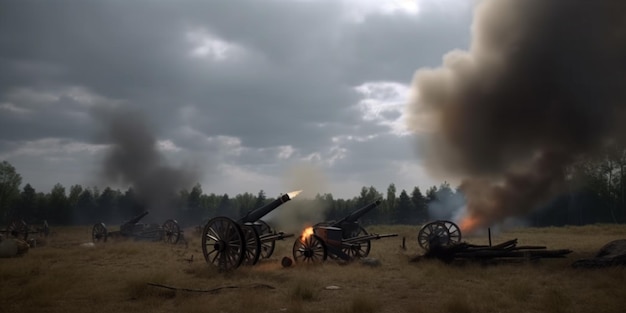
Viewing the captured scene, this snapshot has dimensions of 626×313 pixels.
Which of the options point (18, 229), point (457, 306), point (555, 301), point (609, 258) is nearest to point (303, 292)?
point (457, 306)

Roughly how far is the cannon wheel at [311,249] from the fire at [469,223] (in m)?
→ 9.44

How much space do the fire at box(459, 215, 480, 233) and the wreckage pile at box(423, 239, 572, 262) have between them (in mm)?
6297

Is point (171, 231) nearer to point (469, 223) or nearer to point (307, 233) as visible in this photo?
point (307, 233)

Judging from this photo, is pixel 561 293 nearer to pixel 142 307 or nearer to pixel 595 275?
pixel 595 275

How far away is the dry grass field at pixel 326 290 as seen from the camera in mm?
8156

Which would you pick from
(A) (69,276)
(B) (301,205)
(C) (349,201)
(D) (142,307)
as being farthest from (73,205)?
(D) (142,307)

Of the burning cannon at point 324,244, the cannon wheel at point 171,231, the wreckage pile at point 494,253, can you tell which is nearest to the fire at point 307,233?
the burning cannon at point 324,244

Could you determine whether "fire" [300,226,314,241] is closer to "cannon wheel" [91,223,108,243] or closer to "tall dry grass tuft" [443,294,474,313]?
"tall dry grass tuft" [443,294,474,313]

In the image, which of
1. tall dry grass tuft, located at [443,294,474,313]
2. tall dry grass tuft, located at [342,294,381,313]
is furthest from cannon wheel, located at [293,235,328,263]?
tall dry grass tuft, located at [443,294,474,313]

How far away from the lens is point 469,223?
848 inches

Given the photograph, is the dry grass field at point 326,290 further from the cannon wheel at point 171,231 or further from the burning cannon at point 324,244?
the cannon wheel at point 171,231

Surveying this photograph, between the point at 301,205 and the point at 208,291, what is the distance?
28.4 m

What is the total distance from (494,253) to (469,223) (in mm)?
7570

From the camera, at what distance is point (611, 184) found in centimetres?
4734
